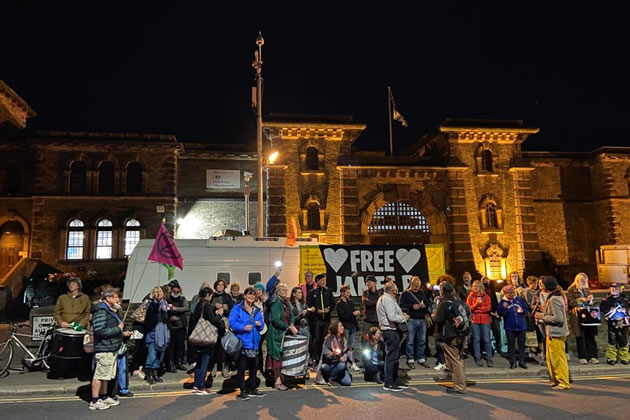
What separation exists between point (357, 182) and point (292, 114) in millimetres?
5712

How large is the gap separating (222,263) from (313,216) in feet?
45.7

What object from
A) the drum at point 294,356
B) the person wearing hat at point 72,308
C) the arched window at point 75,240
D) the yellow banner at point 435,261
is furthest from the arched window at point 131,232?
the drum at point 294,356

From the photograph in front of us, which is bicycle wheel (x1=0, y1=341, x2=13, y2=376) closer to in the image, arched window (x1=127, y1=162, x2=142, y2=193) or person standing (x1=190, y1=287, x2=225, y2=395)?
person standing (x1=190, y1=287, x2=225, y2=395)

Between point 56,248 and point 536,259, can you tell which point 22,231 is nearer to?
point 56,248

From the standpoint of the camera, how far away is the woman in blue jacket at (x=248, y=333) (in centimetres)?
783

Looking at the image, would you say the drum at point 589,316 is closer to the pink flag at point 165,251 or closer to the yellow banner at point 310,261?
the yellow banner at point 310,261

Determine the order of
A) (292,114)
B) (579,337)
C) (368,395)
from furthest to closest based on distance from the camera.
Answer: (292,114) < (579,337) < (368,395)

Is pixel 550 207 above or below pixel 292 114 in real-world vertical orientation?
below

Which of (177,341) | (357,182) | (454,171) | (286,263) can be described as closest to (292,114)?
(357,182)

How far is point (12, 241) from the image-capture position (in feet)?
83.2

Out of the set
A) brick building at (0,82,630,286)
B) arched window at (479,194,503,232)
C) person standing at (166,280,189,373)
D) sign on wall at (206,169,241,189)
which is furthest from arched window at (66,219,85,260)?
arched window at (479,194,503,232)

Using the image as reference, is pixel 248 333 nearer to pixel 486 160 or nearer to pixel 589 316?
pixel 589 316

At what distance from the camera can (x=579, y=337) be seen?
10609 millimetres

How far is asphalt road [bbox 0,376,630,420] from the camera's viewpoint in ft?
22.0
